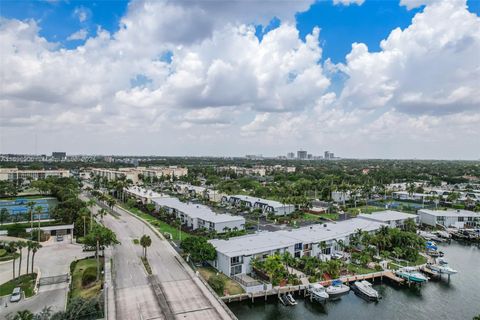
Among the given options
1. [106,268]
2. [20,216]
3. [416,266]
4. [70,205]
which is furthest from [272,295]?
[20,216]

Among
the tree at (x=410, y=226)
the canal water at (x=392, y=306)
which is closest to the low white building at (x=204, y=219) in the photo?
the canal water at (x=392, y=306)

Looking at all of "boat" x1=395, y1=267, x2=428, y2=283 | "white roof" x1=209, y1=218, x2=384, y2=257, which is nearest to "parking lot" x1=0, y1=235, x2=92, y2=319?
"white roof" x1=209, y1=218, x2=384, y2=257

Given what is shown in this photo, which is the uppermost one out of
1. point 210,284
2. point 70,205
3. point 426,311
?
point 70,205

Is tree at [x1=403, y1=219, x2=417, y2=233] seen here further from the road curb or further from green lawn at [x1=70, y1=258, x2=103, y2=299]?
green lawn at [x1=70, y1=258, x2=103, y2=299]

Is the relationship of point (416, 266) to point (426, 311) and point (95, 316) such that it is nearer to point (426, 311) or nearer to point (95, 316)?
point (426, 311)

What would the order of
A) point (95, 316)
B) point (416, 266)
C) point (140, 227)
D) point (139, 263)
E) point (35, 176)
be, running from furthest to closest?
point (35, 176)
point (140, 227)
point (416, 266)
point (139, 263)
point (95, 316)

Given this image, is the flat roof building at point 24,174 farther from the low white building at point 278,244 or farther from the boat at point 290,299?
the boat at point 290,299

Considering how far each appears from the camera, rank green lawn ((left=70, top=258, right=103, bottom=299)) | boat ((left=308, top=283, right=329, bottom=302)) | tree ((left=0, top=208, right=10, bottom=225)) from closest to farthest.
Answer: green lawn ((left=70, top=258, right=103, bottom=299)), boat ((left=308, top=283, right=329, bottom=302)), tree ((left=0, top=208, right=10, bottom=225))

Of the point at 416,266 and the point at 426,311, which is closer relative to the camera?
the point at 426,311
